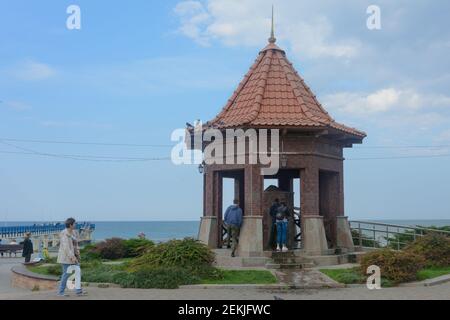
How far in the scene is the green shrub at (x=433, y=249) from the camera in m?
16.6

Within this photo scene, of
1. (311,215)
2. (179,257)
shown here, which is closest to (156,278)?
(179,257)

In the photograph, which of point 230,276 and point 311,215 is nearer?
point 230,276

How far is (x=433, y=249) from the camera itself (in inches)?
667

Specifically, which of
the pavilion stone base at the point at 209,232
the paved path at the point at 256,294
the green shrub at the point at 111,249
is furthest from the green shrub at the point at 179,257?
the green shrub at the point at 111,249

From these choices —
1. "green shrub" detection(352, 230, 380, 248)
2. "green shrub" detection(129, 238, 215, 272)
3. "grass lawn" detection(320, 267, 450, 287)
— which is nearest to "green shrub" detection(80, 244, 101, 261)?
"green shrub" detection(129, 238, 215, 272)

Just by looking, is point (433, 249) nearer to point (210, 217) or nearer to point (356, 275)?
point (356, 275)

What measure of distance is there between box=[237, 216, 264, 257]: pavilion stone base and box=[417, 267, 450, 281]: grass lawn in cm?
467

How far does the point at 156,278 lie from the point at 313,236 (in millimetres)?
6055

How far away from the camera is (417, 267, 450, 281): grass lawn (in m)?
14.4

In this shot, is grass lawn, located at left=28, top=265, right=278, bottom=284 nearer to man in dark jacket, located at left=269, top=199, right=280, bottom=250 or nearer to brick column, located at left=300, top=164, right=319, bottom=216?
man in dark jacket, located at left=269, top=199, right=280, bottom=250

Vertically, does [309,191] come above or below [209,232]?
above

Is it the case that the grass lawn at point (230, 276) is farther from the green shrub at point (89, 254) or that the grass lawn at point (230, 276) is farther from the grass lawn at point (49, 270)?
the green shrub at point (89, 254)
